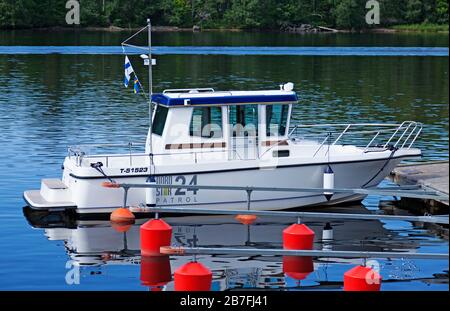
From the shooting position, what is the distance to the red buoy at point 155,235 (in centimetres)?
Result: 2488

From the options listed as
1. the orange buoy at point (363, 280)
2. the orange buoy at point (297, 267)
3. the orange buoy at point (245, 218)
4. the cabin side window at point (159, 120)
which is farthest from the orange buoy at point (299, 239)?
the cabin side window at point (159, 120)

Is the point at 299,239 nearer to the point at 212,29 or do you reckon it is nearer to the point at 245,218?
the point at 245,218

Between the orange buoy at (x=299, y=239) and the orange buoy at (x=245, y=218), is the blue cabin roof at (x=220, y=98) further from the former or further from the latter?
the orange buoy at (x=299, y=239)

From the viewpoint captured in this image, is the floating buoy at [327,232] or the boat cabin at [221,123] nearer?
the floating buoy at [327,232]

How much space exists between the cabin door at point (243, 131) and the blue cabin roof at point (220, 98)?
240 millimetres

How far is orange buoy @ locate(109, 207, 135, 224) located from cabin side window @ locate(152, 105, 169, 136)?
3088 millimetres

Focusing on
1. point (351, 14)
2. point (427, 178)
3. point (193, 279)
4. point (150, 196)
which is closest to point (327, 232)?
point (150, 196)

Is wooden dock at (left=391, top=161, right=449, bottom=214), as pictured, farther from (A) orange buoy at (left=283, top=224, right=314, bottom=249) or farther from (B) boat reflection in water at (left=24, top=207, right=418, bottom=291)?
(A) orange buoy at (left=283, top=224, right=314, bottom=249)

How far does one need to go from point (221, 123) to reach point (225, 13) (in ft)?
433

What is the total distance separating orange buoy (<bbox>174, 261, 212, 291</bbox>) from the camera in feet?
68.7

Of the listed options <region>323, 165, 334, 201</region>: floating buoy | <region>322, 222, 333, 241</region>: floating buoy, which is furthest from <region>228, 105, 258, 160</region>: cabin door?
<region>322, 222, 333, 241</region>: floating buoy

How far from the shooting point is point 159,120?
30.6 m

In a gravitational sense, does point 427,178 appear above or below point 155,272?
above

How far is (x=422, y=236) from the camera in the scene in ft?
93.2
